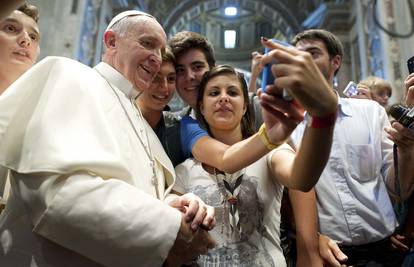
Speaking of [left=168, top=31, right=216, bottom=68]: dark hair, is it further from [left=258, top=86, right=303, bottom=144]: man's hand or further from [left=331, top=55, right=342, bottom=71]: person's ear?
[left=258, top=86, right=303, bottom=144]: man's hand

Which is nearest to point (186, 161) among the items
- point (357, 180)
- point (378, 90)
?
point (357, 180)

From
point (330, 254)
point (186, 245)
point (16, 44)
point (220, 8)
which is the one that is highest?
point (220, 8)

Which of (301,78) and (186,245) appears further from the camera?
(186,245)

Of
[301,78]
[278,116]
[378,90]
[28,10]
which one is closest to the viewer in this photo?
[301,78]

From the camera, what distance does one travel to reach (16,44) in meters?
2.47

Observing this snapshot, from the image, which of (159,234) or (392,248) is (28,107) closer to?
(159,234)

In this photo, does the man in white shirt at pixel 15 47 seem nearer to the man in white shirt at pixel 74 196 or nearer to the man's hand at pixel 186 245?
the man in white shirt at pixel 74 196

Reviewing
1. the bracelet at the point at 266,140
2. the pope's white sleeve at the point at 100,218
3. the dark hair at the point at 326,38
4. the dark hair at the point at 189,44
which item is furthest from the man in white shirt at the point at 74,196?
the dark hair at the point at 326,38

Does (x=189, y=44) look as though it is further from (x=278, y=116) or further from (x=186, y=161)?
(x=278, y=116)

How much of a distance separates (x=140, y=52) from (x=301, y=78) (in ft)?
3.66

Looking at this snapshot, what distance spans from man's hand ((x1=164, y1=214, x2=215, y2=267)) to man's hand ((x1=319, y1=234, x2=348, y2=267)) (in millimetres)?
834

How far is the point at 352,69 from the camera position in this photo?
1022 cm

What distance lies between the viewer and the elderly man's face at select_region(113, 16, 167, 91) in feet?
6.77

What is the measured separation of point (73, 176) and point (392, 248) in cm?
187
